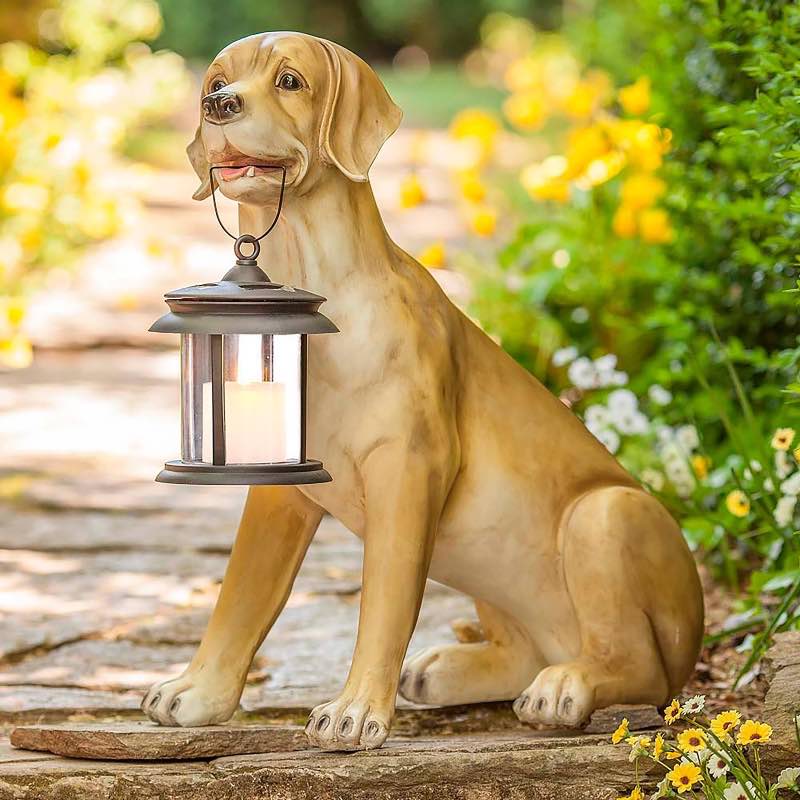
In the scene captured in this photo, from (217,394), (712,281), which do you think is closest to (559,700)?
(217,394)

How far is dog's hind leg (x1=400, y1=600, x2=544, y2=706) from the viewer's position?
3084mm

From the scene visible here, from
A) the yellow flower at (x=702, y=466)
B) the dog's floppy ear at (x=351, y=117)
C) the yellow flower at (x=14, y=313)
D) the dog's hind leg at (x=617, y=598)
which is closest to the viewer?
the dog's floppy ear at (x=351, y=117)

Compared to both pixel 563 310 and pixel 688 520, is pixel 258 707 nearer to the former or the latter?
Answer: pixel 688 520

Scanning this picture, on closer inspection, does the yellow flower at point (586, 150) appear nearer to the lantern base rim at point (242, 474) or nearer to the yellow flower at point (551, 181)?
the yellow flower at point (551, 181)

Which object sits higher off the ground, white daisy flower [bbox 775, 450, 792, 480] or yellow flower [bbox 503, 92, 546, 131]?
yellow flower [bbox 503, 92, 546, 131]

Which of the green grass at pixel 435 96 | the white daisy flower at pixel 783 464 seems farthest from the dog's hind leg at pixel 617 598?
the green grass at pixel 435 96

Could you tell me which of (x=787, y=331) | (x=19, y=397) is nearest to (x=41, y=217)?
(x=19, y=397)

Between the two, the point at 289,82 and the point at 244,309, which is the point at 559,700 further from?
the point at 289,82

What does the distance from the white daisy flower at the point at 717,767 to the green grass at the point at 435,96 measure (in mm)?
13474

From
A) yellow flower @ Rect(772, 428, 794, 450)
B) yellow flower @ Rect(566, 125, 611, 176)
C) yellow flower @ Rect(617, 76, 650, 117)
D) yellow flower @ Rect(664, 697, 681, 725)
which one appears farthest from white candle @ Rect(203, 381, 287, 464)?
yellow flower @ Rect(566, 125, 611, 176)

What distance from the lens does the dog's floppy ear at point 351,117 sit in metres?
2.56

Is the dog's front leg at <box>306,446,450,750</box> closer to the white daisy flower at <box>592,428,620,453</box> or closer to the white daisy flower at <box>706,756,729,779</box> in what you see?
the white daisy flower at <box>706,756,729,779</box>

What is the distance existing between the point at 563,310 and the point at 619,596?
3.21 m

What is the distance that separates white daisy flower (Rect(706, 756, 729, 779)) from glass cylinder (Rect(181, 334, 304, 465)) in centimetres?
87
